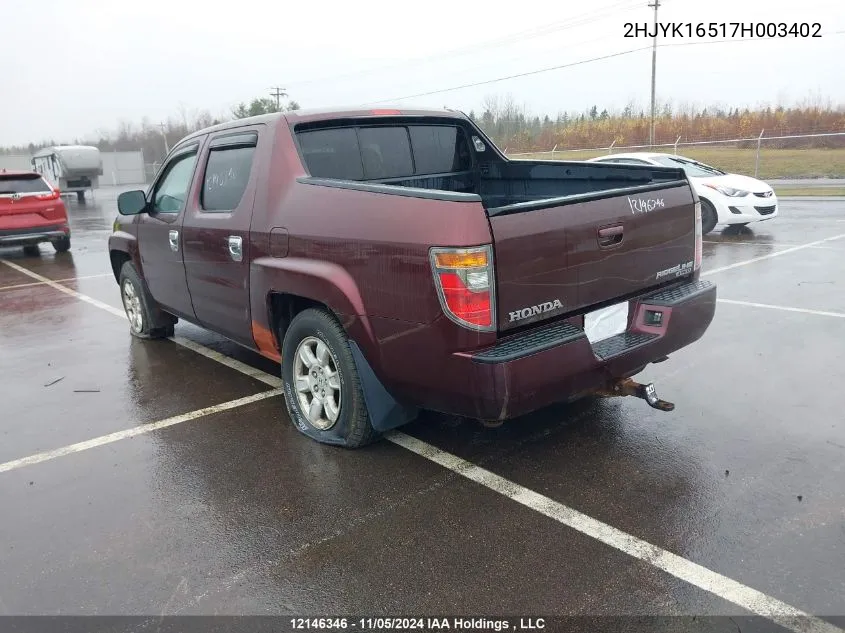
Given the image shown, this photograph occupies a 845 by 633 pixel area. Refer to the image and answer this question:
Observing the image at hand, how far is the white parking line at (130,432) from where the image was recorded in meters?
4.08

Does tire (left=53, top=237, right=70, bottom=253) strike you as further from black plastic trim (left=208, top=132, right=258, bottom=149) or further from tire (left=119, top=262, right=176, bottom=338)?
black plastic trim (left=208, top=132, right=258, bottom=149)

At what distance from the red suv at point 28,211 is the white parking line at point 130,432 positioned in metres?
10.2

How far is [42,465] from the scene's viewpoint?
13.1 ft

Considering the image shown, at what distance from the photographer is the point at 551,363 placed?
322 cm

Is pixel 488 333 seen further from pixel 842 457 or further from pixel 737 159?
pixel 737 159

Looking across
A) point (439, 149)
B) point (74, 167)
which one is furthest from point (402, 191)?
point (74, 167)

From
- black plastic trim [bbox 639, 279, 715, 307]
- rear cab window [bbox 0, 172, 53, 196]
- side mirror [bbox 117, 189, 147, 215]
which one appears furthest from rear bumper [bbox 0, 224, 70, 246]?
black plastic trim [bbox 639, 279, 715, 307]

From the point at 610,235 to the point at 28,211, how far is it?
41.9 feet

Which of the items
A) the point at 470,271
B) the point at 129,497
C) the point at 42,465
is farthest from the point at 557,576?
the point at 42,465

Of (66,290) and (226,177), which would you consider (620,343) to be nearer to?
(226,177)

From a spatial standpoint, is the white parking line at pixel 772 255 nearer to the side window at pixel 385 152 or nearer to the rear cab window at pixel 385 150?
the rear cab window at pixel 385 150

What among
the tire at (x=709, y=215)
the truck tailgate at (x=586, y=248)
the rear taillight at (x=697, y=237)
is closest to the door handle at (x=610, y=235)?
the truck tailgate at (x=586, y=248)

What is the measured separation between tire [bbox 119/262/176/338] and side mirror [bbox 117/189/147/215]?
749 mm

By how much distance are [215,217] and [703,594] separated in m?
3.68
